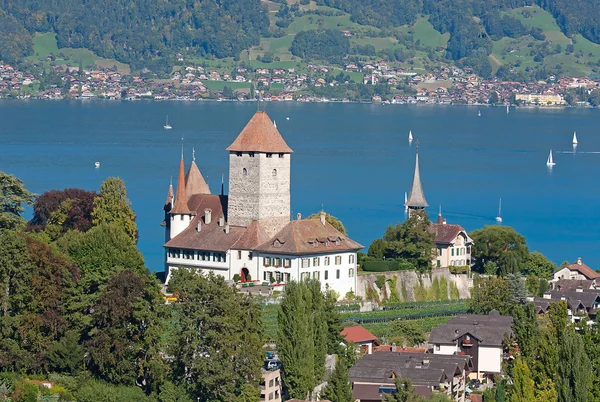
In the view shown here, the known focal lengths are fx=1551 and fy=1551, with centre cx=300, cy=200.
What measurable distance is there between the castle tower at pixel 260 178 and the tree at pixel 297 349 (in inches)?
698

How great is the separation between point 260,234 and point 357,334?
11.5 m

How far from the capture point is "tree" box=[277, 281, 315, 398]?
47.1 metres

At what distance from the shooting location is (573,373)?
46250mm

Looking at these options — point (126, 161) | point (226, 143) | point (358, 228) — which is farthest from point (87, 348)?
point (226, 143)

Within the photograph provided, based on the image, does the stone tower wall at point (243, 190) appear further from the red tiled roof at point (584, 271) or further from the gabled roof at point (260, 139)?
the red tiled roof at point (584, 271)

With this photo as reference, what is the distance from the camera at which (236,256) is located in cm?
6506

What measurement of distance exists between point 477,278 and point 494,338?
17536 millimetres

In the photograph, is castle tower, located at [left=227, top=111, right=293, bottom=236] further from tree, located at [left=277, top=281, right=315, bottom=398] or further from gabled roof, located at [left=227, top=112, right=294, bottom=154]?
tree, located at [left=277, top=281, right=315, bottom=398]

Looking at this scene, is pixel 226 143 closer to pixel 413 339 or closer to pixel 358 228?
pixel 358 228

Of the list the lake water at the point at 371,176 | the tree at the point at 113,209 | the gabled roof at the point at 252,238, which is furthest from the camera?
the lake water at the point at 371,176

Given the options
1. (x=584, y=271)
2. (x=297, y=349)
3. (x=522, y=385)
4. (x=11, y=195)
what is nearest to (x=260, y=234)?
(x=11, y=195)

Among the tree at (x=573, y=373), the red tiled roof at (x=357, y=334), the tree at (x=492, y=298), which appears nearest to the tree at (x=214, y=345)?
the red tiled roof at (x=357, y=334)

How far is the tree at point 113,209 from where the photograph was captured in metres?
67.2

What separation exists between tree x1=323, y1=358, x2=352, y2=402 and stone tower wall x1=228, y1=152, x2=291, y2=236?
20.0 m
